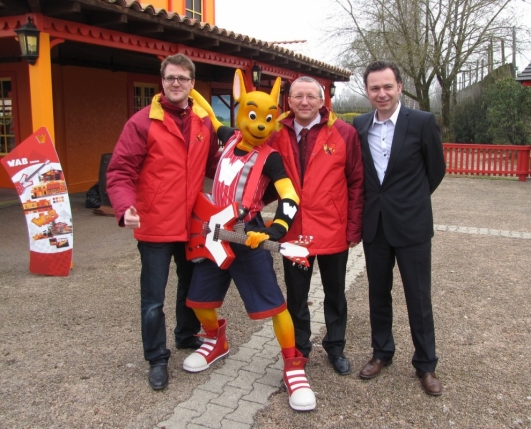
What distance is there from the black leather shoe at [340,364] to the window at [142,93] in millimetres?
9738

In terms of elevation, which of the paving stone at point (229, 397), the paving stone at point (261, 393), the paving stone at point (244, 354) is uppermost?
the paving stone at point (244, 354)

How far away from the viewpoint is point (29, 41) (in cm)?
553

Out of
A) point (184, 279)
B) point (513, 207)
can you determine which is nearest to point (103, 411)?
point (184, 279)

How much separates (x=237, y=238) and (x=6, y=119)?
9109 millimetres

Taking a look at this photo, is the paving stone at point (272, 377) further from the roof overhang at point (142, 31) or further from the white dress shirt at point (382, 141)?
the roof overhang at point (142, 31)

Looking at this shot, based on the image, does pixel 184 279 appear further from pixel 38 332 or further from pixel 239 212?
pixel 38 332

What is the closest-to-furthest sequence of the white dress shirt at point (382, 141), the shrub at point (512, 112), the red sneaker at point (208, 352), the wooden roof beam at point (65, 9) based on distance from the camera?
the white dress shirt at point (382, 141), the red sneaker at point (208, 352), the wooden roof beam at point (65, 9), the shrub at point (512, 112)

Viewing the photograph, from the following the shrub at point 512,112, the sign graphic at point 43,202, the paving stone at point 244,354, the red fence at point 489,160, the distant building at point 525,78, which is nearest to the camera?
the paving stone at point 244,354

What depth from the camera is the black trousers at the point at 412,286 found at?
10.1 feet

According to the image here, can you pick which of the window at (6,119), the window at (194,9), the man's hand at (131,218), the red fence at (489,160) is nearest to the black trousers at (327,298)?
the man's hand at (131,218)

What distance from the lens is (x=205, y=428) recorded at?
271 cm

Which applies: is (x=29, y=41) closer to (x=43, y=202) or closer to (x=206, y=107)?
(x=43, y=202)

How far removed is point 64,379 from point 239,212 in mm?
1522

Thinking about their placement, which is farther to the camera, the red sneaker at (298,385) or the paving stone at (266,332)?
the paving stone at (266,332)
